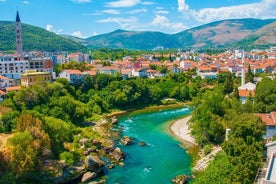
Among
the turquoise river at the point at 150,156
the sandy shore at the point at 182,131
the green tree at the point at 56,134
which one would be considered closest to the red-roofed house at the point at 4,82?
the turquoise river at the point at 150,156

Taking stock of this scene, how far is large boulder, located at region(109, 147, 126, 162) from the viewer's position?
2427 cm

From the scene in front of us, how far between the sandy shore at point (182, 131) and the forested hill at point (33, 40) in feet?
284

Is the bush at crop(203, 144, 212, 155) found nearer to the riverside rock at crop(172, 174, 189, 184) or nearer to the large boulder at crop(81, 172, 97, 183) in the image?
the riverside rock at crop(172, 174, 189, 184)

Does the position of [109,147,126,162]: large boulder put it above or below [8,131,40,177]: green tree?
below

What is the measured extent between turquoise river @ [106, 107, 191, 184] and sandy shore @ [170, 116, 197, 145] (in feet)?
2.10

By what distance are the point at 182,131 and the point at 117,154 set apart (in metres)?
9.26

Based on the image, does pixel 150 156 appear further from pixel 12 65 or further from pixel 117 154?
pixel 12 65

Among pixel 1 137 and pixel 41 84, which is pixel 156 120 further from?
pixel 1 137

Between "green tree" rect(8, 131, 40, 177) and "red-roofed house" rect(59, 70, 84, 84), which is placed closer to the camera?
"green tree" rect(8, 131, 40, 177)

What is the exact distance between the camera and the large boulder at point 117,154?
24.3 meters

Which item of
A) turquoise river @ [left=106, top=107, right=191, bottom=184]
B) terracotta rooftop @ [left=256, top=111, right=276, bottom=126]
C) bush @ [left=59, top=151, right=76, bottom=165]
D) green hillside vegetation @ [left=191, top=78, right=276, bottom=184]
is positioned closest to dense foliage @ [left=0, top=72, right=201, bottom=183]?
bush @ [left=59, top=151, right=76, bottom=165]

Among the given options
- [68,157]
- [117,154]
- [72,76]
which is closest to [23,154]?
[68,157]

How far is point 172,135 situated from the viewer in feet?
101

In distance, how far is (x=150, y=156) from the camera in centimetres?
2517
